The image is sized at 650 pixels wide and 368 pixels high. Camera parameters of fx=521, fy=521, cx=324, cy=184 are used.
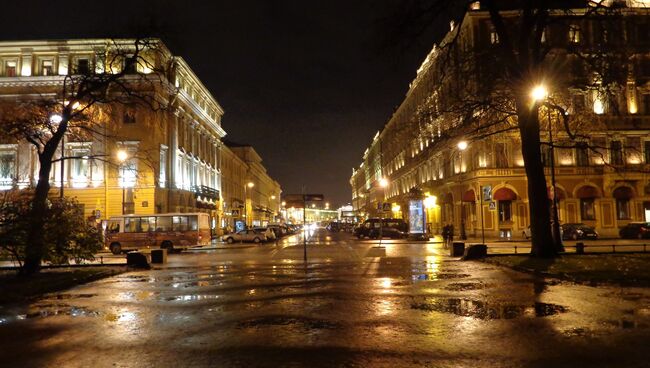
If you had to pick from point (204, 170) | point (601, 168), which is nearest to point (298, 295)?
point (601, 168)

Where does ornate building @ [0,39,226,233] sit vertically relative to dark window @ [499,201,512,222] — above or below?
above

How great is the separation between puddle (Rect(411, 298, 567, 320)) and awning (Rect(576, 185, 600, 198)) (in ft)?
128

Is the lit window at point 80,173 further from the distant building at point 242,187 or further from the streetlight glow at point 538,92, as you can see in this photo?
the streetlight glow at point 538,92

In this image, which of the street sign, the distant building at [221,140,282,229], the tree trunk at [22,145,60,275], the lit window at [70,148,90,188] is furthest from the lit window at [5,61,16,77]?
the street sign

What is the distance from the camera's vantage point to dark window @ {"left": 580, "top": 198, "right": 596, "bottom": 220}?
46.8 m

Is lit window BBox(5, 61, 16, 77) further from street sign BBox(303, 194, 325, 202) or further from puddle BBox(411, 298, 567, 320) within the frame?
puddle BBox(411, 298, 567, 320)

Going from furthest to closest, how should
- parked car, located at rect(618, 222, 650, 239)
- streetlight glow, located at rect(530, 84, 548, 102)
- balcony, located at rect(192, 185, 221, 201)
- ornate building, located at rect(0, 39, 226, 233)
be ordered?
balcony, located at rect(192, 185, 221, 201)
ornate building, located at rect(0, 39, 226, 233)
parked car, located at rect(618, 222, 650, 239)
streetlight glow, located at rect(530, 84, 548, 102)

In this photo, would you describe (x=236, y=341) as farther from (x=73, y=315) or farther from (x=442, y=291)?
(x=442, y=291)

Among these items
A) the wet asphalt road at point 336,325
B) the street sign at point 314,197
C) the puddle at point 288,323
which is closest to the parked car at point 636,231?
the street sign at point 314,197

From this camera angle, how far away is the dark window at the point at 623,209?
154 feet

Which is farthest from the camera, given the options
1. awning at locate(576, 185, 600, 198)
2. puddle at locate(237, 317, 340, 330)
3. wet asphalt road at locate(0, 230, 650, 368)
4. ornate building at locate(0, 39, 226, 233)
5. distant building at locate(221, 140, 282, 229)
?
distant building at locate(221, 140, 282, 229)

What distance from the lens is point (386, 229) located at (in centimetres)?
5394

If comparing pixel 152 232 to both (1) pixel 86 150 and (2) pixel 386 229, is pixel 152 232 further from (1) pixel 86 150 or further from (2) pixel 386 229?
(2) pixel 386 229

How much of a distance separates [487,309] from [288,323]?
426cm
